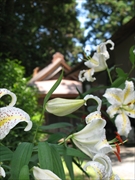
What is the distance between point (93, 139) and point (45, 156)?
6.0 inches

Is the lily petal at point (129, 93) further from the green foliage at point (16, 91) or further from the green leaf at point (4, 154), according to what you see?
the green foliage at point (16, 91)

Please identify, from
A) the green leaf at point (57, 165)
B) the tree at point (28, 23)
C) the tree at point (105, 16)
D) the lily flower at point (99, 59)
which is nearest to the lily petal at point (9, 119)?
the green leaf at point (57, 165)

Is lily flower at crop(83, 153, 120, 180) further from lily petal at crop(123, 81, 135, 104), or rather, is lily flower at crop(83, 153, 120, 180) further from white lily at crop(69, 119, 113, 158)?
lily petal at crop(123, 81, 135, 104)

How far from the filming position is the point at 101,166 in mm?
662

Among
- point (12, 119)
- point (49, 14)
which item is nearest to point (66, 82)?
point (49, 14)

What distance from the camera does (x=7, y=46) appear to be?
5602 millimetres

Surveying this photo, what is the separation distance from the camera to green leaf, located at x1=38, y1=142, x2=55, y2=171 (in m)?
0.64

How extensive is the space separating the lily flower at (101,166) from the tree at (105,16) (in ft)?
43.9

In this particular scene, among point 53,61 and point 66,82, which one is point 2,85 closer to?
point 66,82

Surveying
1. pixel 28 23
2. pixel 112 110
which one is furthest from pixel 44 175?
pixel 28 23

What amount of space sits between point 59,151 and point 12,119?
0.19 meters

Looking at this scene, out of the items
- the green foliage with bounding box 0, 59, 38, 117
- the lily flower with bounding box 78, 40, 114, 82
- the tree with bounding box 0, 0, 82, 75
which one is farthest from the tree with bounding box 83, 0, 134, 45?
the lily flower with bounding box 78, 40, 114, 82

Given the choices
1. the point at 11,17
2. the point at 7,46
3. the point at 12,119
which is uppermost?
the point at 11,17

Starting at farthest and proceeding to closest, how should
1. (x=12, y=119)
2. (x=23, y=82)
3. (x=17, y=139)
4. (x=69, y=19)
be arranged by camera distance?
1. (x=69, y=19)
2. (x=23, y=82)
3. (x=17, y=139)
4. (x=12, y=119)
